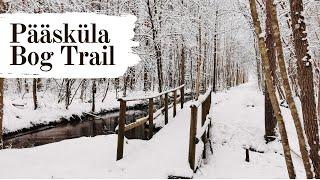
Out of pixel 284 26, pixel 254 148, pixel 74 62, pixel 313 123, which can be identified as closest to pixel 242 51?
pixel 284 26

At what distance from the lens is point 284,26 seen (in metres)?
19.8

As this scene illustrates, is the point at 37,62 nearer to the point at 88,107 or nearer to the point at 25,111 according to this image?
the point at 25,111

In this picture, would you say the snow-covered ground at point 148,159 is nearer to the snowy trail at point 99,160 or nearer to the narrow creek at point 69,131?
the snowy trail at point 99,160

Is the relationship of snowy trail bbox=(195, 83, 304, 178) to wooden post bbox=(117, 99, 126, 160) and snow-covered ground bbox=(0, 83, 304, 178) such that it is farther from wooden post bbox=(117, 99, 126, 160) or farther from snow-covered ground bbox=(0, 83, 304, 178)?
wooden post bbox=(117, 99, 126, 160)

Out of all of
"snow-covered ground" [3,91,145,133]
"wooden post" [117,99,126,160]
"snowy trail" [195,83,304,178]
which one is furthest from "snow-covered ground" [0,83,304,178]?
"snow-covered ground" [3,91,145,133]

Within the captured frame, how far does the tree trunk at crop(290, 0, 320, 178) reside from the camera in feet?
20.2

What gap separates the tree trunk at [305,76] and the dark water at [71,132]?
713 centimetres

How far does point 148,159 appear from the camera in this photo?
7.70 m

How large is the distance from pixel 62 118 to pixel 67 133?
373 centimetres

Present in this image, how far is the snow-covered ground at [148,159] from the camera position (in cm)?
691

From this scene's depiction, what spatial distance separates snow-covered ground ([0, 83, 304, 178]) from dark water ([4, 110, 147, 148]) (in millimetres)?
3280

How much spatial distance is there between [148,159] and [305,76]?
137 inches

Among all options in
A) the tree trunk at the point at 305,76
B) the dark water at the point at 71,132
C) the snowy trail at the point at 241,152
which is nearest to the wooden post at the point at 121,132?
the snowy trail at the point at 241,152

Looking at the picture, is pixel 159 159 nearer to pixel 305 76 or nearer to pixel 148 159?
pixel 148 159
